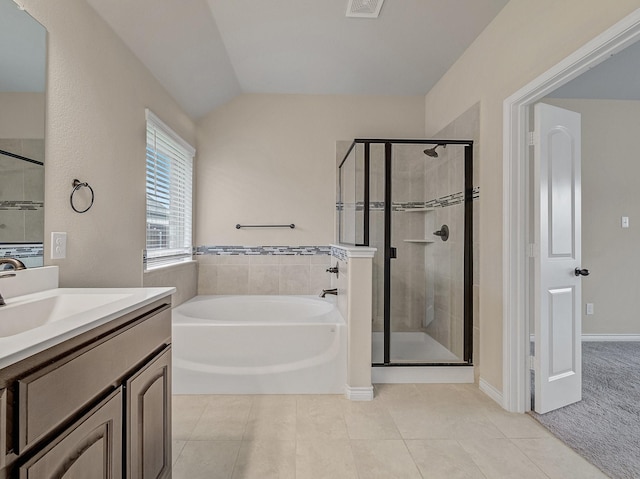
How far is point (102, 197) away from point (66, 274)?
494 millimetres

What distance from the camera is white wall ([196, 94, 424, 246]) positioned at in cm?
359

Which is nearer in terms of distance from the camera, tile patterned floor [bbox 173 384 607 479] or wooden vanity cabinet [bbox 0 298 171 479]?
wooden vanity cabinet [bbox 0 298 171 479]

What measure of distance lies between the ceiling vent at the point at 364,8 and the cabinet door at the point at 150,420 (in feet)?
7.43

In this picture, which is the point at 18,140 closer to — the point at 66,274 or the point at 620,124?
the point at 66,274

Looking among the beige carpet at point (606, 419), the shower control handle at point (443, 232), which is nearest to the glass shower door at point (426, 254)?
the shower control handle at point (443, 232)

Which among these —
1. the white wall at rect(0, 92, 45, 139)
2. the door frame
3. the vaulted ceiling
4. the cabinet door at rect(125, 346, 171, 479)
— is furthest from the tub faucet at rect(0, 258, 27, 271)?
the door frame

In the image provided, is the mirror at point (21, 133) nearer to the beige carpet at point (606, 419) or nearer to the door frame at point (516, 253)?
the door frame at point (516, 253)

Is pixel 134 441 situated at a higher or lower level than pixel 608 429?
higher

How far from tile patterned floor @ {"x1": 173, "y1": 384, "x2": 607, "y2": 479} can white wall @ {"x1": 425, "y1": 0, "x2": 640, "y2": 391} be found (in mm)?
446

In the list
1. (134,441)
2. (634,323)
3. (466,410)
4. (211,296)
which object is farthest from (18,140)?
(634,323)

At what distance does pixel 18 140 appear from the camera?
1.38 m

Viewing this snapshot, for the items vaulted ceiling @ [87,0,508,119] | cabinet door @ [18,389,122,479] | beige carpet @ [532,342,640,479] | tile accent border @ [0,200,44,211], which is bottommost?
beige carpet @ [532,342,640,479]

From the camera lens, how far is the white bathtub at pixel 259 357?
8.02 feet

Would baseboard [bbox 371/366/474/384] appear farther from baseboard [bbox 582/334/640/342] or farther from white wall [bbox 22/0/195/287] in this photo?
baseboard [bbox 582/334/640/342]
